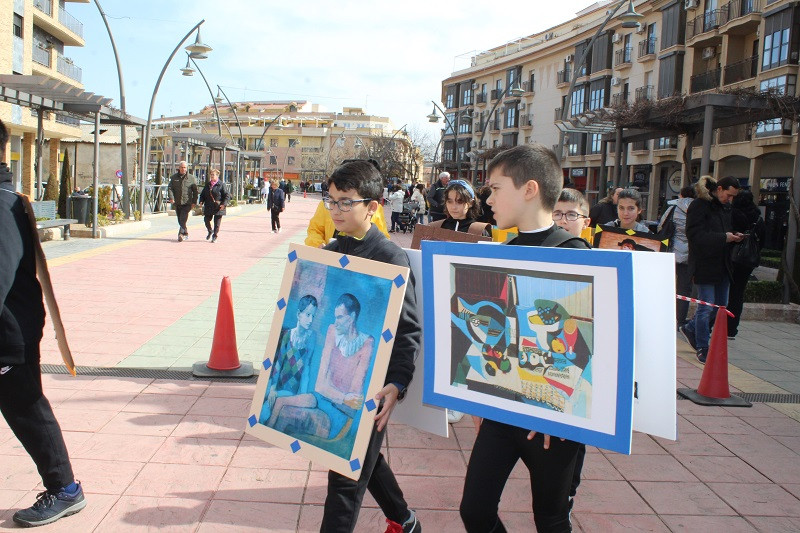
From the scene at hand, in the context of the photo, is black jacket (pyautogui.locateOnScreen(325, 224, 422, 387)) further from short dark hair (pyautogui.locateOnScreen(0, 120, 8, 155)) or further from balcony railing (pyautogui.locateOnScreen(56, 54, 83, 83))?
balcony railing (pyautogui.locateOnScreen(56, 54, 83, 83))

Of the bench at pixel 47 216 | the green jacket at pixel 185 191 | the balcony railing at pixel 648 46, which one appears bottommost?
the bench at pixel 47 216

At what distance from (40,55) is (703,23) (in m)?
37.6

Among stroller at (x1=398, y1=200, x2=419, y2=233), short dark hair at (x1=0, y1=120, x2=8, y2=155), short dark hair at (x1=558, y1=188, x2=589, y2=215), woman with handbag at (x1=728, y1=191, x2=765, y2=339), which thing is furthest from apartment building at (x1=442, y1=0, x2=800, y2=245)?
short dark hair at (x1=0, y1=120, x2=8, y2=155)

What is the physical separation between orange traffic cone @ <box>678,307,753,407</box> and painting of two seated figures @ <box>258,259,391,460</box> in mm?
4236

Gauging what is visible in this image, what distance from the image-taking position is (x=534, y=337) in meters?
2.43

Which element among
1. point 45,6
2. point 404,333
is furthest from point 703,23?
point 404,333

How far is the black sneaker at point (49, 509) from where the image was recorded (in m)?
3.28

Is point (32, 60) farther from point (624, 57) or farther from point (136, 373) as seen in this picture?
point (136, 373)

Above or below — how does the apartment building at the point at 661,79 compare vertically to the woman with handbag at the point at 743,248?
above

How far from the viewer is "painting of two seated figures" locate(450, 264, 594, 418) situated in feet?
7.60

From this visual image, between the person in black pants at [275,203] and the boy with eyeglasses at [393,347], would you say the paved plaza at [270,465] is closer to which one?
the boy with eyeglasses at [393,347]

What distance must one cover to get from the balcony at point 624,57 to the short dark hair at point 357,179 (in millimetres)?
47402

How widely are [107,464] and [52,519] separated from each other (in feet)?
2.45

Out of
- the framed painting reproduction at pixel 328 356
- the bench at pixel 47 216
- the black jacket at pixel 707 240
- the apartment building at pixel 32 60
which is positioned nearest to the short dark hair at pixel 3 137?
the framed painting reproduction at pixel 328 356
